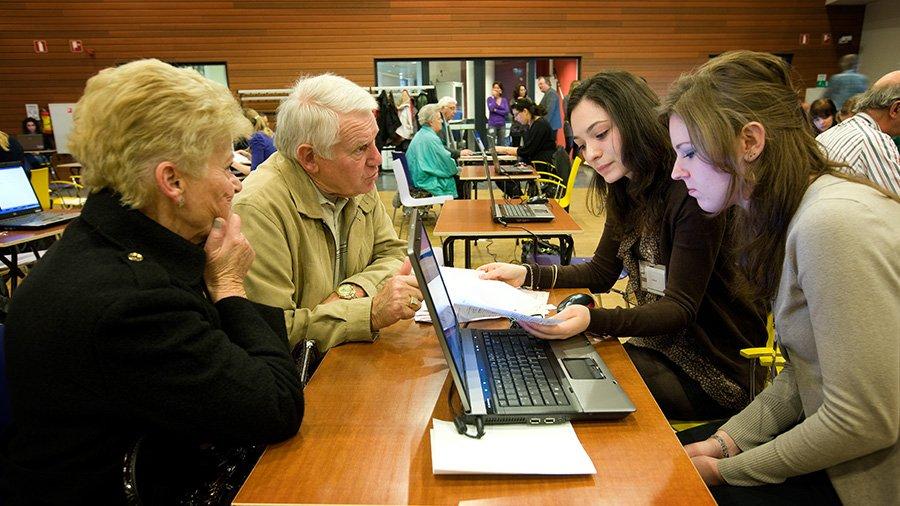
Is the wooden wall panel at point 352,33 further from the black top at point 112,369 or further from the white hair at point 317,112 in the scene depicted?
the black top at point 112,369

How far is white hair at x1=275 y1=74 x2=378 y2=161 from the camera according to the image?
173 centimetres

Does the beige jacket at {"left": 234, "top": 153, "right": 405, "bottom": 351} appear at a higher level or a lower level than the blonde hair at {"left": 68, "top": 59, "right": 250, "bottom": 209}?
lower

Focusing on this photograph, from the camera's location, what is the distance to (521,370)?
1225 millimetres

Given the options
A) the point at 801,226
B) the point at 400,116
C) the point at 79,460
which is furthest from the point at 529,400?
the point at 400,116

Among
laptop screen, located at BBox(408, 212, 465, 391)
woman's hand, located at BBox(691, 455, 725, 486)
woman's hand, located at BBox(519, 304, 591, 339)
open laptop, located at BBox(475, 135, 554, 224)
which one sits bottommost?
woman's hand, located at BBox(691, 455, 725, 486)

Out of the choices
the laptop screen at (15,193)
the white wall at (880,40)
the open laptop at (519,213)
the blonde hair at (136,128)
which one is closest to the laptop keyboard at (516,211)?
the open laptop at (519,213)

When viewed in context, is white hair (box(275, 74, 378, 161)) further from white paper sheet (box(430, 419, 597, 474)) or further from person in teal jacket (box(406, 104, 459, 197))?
person in teal jacket (box(406, 104, 459, 197))

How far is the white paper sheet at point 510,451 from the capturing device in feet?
2.98

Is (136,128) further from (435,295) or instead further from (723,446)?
(723,446)

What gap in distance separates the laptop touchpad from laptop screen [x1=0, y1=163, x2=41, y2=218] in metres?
4.46

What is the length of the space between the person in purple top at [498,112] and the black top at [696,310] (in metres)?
9.20

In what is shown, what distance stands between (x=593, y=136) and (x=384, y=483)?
1.25 metres

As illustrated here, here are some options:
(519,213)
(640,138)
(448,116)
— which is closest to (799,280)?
(640,138)

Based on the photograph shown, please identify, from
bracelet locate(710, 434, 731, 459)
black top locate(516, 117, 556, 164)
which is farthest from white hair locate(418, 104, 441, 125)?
bracelet locate(710, 434, 731, 459)
